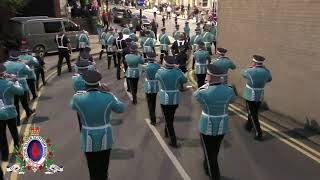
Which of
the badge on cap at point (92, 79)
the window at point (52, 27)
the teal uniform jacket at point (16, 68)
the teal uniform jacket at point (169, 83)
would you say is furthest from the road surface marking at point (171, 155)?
the window at point (52, 27)

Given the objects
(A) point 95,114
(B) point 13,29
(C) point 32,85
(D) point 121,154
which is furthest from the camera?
(B) point 13,29

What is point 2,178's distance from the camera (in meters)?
7.44

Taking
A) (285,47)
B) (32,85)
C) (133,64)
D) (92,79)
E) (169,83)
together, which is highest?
(92,79)

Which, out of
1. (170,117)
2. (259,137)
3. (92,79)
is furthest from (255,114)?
(92,79)

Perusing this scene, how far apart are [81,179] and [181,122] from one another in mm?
4401

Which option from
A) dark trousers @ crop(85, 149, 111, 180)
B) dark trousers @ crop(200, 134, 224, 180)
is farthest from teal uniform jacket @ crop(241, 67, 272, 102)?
dark trousers @ crop(85, 149, 111, 180)

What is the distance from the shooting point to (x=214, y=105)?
23.1 ft

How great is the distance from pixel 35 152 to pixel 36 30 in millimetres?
17368

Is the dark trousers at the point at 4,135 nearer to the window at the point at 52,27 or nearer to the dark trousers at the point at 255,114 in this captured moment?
the dark trousers at the point at 255,114

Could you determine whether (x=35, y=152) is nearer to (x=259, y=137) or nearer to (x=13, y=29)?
(x=259, y=137)

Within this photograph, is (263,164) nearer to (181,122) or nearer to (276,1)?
(181,122)

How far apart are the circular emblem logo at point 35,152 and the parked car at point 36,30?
1614cm

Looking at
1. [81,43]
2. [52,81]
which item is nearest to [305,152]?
[52,81]

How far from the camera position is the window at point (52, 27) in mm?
24000
